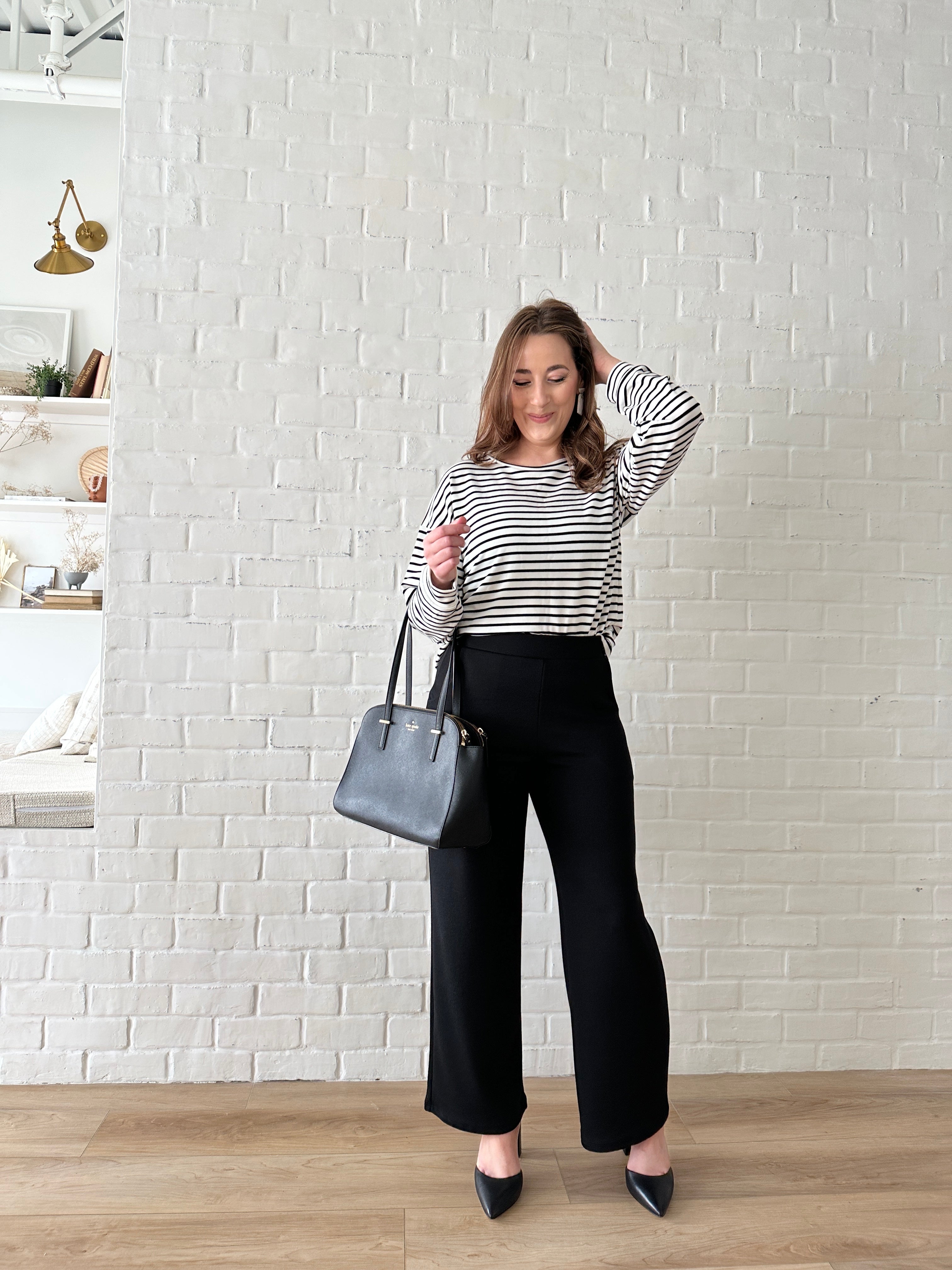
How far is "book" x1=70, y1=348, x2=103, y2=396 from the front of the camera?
146 inches

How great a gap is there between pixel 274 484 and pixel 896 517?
149 centimetres

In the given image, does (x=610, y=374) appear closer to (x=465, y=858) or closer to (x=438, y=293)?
(x=438, y=293)

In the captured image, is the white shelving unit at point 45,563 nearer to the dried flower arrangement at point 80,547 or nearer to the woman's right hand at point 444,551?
the dried flower arrangement at point 80,547

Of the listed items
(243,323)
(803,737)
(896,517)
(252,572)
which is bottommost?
(803,737)

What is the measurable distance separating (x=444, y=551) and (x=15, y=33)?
2952mm

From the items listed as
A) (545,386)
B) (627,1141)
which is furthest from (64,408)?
(627,1141)

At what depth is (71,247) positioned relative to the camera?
13.2 ft

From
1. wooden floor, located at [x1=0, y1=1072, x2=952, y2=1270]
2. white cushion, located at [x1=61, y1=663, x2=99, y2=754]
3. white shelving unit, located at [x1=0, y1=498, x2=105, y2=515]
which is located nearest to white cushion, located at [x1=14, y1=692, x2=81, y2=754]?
white cushion, located at [x1=61, y1=663, x2=99, y2=754]

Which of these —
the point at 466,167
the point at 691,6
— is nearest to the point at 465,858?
the point at 466,167

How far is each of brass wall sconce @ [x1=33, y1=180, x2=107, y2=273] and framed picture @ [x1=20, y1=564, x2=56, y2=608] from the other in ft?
4.05

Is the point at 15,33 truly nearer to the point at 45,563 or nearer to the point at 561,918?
the point at 45,563

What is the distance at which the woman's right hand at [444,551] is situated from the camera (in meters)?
1.50

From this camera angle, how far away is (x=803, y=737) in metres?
2.17

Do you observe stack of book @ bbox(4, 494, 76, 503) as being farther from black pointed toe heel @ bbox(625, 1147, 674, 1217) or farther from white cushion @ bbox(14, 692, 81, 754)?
black pointed toe heel @ bbox(625, 1147, 674, 1217)
